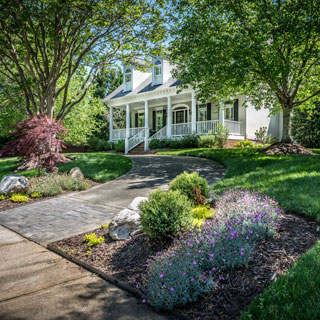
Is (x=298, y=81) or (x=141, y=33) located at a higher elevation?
(x=141, y=33)

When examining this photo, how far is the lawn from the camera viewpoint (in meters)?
2.37

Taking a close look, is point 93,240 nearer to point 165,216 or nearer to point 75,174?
point 165,216

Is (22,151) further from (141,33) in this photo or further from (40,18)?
(141,33)

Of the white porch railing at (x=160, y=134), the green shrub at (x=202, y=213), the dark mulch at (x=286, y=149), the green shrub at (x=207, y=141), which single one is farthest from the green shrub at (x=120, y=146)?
the green shrub at (x=202, y=213)

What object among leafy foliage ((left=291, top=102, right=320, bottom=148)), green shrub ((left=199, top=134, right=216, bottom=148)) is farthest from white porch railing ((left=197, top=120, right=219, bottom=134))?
leafy foliage ((left=291, top=102, right=320, bottom=148))

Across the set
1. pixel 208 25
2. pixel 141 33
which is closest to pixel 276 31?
pixel 208 25

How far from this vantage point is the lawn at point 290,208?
2.37 meters

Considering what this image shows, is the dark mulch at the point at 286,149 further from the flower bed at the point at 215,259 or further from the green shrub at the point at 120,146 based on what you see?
the green shrub at the point at 120,146

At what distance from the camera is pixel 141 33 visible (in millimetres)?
13062

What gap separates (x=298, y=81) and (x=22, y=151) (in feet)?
33.4

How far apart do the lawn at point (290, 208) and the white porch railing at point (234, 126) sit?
8.45m

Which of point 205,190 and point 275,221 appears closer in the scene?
point 275,221

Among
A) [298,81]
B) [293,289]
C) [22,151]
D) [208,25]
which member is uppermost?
[208,25]

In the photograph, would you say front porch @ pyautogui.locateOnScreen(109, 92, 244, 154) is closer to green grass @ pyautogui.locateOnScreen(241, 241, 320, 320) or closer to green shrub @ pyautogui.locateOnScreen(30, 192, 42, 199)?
green shrub @ pyautogui.locateOnScreen(30, 192, 42, 199)
